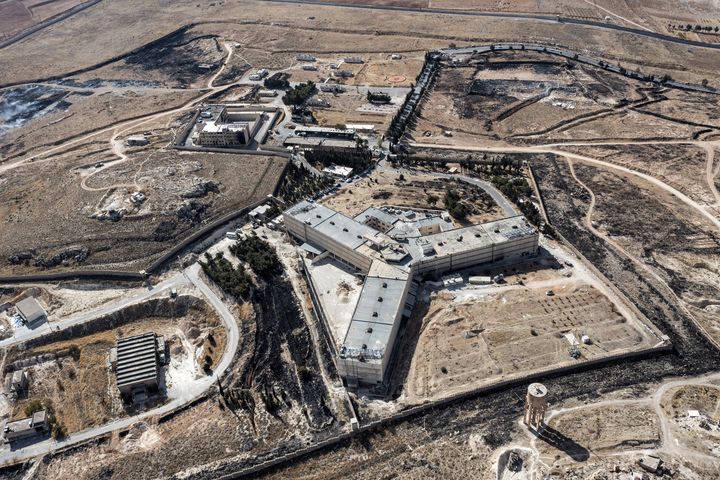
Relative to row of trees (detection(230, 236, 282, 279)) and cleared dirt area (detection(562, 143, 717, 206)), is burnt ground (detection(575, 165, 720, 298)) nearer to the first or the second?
cleared dirt area (detection(562, 143, 717, 206))

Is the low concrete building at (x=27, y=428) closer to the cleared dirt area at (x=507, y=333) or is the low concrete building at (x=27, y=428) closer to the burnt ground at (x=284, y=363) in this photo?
the burnt ground at (x=284, y=363)

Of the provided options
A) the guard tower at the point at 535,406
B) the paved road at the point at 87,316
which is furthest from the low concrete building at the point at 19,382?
the guard tower at the point at 535,406

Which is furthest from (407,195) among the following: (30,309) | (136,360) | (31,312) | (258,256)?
(30,309)

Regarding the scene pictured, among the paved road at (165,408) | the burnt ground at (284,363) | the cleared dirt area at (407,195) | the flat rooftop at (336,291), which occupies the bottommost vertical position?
the paved road at (165,408)

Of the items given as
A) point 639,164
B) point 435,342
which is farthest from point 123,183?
point 639,164

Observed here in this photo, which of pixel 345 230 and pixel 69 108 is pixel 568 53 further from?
pixel 69 108

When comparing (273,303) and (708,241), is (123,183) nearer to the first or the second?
(273,303)
